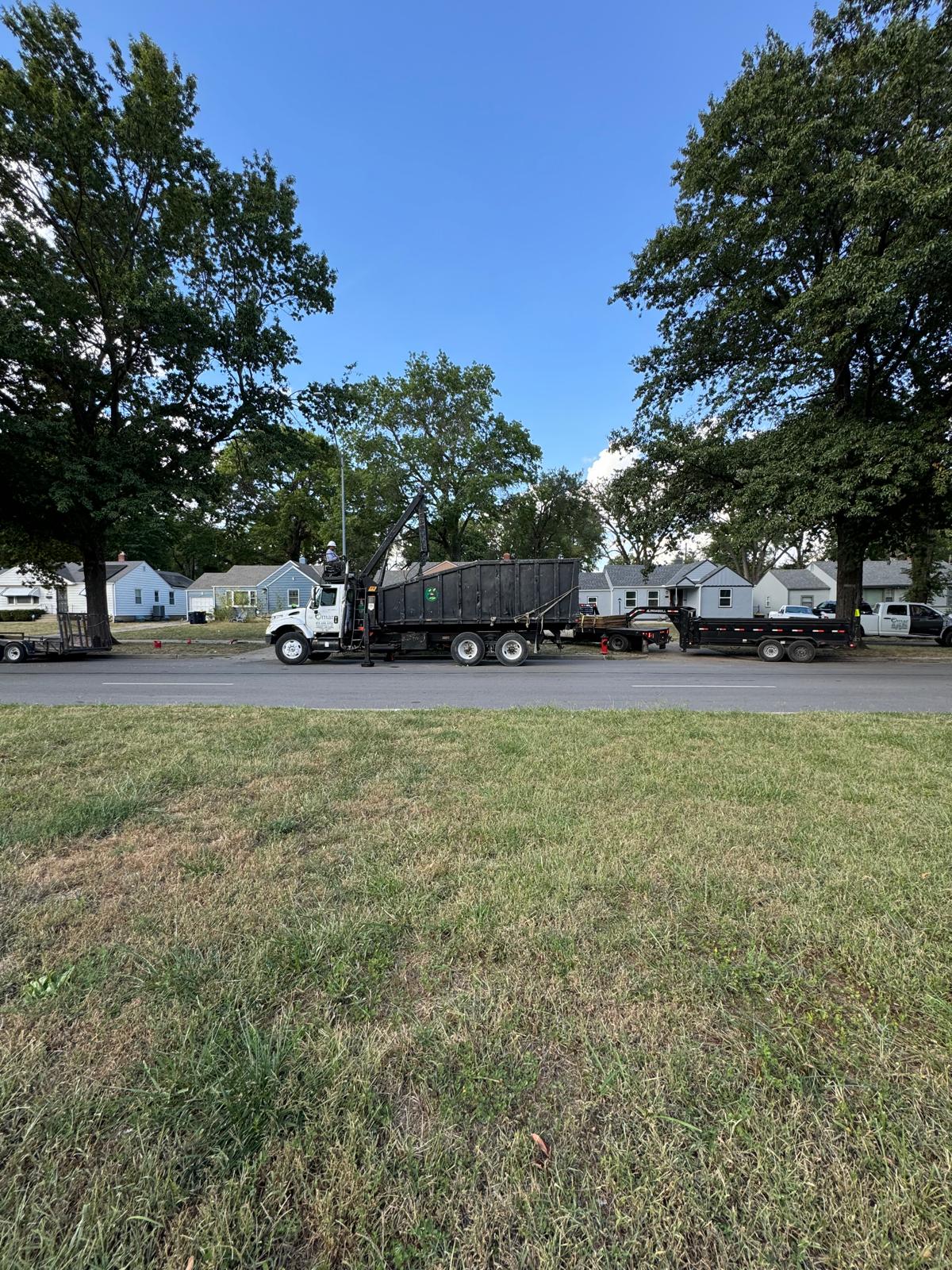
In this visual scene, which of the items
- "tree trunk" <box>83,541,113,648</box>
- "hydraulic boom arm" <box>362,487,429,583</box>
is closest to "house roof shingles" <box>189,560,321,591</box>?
"tree trunk" <box>83,541,113,648</box>

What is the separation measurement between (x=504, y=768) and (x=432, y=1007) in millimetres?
2770

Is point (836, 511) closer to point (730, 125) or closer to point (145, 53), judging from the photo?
point (730, 125)

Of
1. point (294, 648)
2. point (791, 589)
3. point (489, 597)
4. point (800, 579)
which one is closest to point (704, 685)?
point (489, 597)

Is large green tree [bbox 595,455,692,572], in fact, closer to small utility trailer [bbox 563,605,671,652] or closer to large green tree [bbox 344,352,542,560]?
small utility trailer [bbox 563,605,671,652]

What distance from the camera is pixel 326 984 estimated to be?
2109 mm

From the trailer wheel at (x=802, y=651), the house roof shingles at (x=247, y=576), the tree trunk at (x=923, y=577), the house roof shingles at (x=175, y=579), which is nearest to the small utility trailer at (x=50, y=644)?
the trailer wheel at (x=802, y=651)

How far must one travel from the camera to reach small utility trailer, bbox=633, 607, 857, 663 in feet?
51.4

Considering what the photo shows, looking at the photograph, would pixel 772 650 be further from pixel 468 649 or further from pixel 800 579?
pixel 800 579

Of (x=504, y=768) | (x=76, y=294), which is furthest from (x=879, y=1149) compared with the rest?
(x=76, y=294)

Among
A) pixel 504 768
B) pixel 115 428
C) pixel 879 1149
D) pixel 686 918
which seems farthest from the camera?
pixel 115 428

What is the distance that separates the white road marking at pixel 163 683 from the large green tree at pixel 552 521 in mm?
37306

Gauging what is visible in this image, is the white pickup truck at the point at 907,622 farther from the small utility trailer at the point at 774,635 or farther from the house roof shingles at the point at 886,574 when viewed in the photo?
the house roof shingles at the point at 886,574

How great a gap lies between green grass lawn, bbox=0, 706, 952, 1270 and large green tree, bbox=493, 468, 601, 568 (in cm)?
4448

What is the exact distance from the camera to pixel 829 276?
14.0 meters
